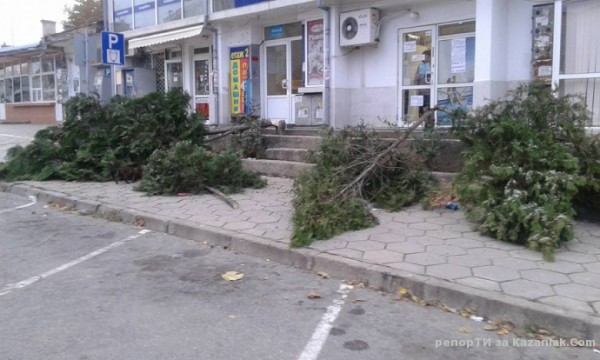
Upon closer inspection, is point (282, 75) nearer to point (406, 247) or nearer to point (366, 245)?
point (366, 245)

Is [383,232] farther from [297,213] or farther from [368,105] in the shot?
[368,105]

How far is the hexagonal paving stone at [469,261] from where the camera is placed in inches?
Answer: 198

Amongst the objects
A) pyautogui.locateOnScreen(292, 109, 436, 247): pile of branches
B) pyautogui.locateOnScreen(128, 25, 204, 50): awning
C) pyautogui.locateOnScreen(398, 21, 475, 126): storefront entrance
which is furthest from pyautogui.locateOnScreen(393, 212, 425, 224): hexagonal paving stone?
pyautogui.locateOnScreen(128, 25, 204, 50): awning

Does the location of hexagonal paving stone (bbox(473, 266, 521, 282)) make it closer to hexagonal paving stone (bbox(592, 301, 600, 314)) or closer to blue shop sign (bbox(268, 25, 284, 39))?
hexagonal paving stone (bbox(592, 301, 600, 314))

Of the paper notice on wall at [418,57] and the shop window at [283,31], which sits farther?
the shop window at [283,31]

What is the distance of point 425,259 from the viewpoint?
521 centimetres

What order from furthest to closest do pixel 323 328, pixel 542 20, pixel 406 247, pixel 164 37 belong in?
pixel 164 37 < pixel 542 20 < pixel 406 247 < pixel 323 328

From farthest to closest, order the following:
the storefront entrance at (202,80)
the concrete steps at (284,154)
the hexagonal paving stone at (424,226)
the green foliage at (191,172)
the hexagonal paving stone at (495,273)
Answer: the storefront entrance at (202,80), the concrete steps at (284,154), the green foliage at (191,172), the hexagonal paving stone at (424,226), the hexagonal paving stone at (495,273)

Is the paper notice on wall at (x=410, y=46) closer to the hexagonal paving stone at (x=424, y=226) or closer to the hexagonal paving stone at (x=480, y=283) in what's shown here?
the hexagonal paving stone at (x=424, y=226)

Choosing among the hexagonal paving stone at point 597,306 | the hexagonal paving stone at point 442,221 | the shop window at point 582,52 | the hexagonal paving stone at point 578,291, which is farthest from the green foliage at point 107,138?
the hexagonal paving stone at point 597,306

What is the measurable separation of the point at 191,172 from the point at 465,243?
15.3ft

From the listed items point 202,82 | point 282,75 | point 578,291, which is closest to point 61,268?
point 578,291

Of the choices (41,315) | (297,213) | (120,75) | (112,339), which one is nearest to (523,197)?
(297,213)

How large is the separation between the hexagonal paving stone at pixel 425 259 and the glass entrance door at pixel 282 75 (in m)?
9.21
